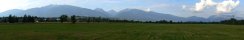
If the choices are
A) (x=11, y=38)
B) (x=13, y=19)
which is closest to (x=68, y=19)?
(x=13, y=19)

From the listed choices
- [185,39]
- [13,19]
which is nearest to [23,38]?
[185,39]

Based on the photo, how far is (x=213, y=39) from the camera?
39562 mm

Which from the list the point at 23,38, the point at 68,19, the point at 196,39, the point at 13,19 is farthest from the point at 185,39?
the point at 68,19

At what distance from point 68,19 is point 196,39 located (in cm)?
15534

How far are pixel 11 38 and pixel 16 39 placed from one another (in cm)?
138

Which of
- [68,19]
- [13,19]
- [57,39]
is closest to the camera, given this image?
[57,39]

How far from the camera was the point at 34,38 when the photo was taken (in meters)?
39.5

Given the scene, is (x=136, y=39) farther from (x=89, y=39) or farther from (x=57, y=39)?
(x=57, y=39)

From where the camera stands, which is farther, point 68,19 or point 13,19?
point 68,19

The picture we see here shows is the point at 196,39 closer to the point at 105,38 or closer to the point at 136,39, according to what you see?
the point at 136,39

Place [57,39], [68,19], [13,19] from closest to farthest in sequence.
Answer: [57,39] < [13,19] < [68,19]

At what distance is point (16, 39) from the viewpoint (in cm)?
3847

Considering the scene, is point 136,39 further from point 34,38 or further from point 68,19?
point 68,19

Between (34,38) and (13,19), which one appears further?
(13,19)
